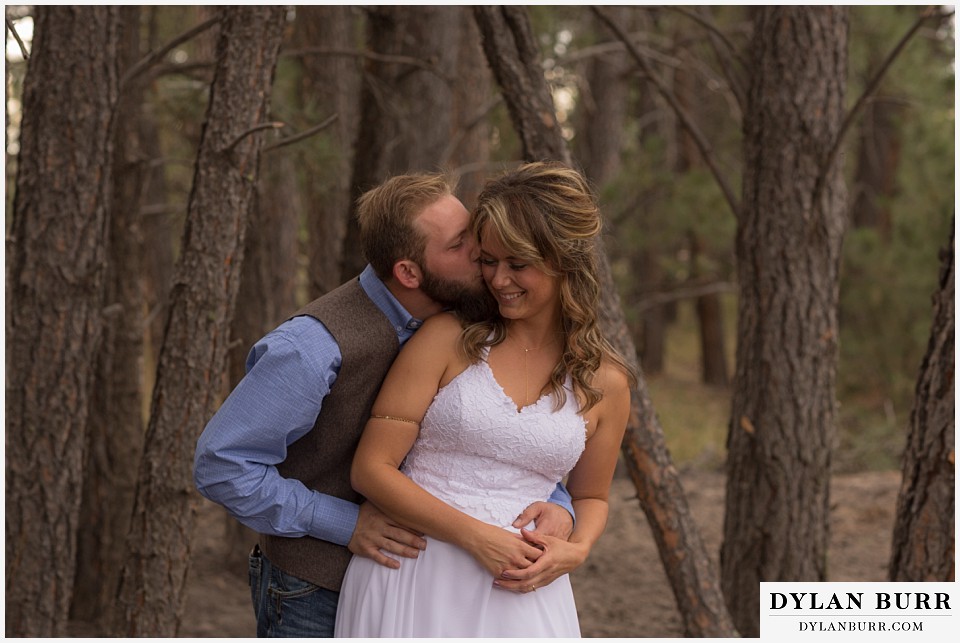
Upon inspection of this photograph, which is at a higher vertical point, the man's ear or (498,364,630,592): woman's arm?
the man's ear

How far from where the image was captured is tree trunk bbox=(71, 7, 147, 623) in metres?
5.14

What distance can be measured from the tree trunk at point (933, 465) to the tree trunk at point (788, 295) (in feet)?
3.21

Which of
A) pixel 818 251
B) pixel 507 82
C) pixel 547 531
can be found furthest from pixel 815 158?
pixel 547 531

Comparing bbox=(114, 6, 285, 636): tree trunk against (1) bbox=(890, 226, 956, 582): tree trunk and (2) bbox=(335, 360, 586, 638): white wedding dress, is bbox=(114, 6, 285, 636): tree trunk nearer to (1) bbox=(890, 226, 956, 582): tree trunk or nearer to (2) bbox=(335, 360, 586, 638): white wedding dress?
(2) bbox=(335, 360, 586, 638): white wedding dress

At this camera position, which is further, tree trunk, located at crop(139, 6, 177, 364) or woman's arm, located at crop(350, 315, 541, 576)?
tree trunk, located at crop(139, 6, 177, 364)

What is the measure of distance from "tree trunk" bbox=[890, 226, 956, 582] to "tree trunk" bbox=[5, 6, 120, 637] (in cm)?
310

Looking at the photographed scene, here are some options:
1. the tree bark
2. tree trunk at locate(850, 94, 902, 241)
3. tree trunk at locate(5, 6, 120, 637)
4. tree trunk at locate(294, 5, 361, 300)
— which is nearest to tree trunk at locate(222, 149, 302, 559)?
tree trunk at locate(294, 5, 361, 300)

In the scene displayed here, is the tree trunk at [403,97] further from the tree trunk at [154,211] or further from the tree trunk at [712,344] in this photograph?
the tree trunk at [712,344]

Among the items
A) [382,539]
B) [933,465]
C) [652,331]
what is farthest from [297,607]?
[652,331]

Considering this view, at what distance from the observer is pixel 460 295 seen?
244 cm

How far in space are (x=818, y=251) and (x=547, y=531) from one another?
2864 mm

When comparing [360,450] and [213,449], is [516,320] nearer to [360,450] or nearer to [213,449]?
[360,450]

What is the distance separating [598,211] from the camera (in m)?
2.44

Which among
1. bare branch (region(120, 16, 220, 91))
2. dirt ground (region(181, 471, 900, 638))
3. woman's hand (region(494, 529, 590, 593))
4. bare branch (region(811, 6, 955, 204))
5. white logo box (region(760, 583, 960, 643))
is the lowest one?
dirt ground (region(181, 471, 900, 638))
